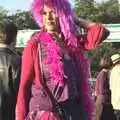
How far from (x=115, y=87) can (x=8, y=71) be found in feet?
13.4

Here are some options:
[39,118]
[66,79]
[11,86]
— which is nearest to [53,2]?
[66,79]

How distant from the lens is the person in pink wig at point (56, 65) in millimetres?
4184

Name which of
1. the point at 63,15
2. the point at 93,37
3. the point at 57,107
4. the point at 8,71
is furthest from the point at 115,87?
the point at 57,107

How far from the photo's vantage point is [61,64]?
13.9 feet

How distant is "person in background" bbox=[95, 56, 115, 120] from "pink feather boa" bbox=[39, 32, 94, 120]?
18.3ft

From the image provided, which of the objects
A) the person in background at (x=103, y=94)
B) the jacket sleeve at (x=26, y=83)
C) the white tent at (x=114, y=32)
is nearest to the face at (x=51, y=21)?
the jacket sleeve at (x=26, y=83)

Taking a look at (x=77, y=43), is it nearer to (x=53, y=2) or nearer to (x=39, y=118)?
(x=53, y=2)

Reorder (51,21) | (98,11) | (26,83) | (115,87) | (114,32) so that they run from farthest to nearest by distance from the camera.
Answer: (98,11), (114,32), (115,87), (51,21), (26,83)

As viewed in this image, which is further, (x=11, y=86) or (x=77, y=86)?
(x=11, y=86)

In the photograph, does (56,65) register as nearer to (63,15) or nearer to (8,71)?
(63,15)

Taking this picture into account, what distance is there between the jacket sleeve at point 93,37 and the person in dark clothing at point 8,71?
4.95ft

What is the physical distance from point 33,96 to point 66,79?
258 mm

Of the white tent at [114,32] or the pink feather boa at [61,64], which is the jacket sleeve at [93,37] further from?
the white tent at [114,32]

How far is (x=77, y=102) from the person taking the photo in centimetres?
429
